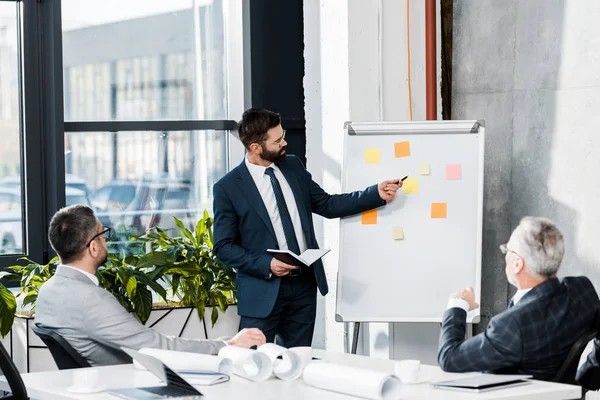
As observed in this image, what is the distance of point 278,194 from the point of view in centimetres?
446

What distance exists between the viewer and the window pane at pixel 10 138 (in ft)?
18.9

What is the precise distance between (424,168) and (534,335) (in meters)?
1.92

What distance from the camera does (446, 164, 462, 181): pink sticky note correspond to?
4605mm

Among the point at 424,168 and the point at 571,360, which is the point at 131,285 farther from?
the point at 571,360

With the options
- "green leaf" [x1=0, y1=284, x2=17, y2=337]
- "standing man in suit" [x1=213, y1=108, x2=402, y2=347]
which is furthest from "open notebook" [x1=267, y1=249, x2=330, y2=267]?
"green leaf" [x1=0, y1=284, x2=17, y2=337]

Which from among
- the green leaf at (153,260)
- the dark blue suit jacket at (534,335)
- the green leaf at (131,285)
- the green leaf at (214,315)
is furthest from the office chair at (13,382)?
the green leaf at (214,315)

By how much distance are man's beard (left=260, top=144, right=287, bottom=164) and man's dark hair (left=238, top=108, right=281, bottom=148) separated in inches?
2.2

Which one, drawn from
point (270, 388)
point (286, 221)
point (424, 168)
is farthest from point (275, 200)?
point (270, 388)

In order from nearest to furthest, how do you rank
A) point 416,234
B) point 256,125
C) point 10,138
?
point 256,125 → point 416,234 → point 10,138

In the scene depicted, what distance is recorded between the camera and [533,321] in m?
2.79

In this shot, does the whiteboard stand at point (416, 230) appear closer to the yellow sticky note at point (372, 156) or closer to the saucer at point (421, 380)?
the yellow sticky note at point (372, 156)

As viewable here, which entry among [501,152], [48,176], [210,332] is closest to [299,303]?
[210,332]

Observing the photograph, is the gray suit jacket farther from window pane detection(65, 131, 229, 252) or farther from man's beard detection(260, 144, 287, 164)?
window pane detection(65, 131, 229, 252)

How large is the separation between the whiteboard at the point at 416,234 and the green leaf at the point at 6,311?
5.48 feet
